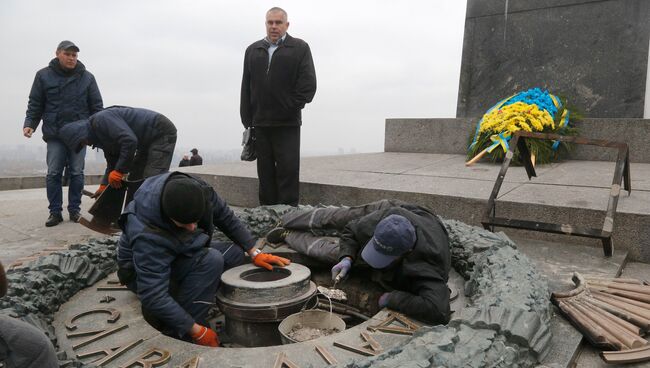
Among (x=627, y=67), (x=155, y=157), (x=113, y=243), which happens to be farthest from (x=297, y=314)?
(x=627, y=67)

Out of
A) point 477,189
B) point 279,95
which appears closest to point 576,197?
point 477,189

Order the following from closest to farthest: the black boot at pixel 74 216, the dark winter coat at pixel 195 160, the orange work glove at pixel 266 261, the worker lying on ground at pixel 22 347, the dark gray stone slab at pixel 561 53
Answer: the worker lying on ground at pixel 22 347, the orange work glove at pixel 266 261, the black boot at pixel 74 216, the dark gray stone slab at pixel 561 53, the dark winter coat at pixel 195 160

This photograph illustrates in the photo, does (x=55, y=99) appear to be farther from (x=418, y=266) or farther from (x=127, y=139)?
(x=418, y=266)

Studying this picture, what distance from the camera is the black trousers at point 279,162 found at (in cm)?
490

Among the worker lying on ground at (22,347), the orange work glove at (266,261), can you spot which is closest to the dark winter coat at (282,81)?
the orange work glove at (266,261)

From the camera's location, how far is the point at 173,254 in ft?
9.68

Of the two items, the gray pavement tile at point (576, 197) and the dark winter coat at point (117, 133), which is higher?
the dark winter coat at point (117, 133)

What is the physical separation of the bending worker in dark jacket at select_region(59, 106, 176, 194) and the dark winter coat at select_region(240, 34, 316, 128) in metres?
0.99

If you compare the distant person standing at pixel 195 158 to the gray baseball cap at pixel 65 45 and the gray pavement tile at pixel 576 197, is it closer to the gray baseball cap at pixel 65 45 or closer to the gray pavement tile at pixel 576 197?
the gray baseball cap at pixel 65 45

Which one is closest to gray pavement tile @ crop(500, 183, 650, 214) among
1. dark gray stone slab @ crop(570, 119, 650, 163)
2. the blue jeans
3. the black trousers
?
the black trousers

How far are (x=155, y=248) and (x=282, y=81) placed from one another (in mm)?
2421

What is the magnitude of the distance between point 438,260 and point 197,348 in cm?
145

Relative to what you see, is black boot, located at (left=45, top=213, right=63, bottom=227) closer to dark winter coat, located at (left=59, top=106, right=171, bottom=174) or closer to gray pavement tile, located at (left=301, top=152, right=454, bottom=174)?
dark winter coat, located at (left=59, top=106, right=171, bottom=174)

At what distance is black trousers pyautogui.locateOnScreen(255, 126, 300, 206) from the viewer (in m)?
4.90
